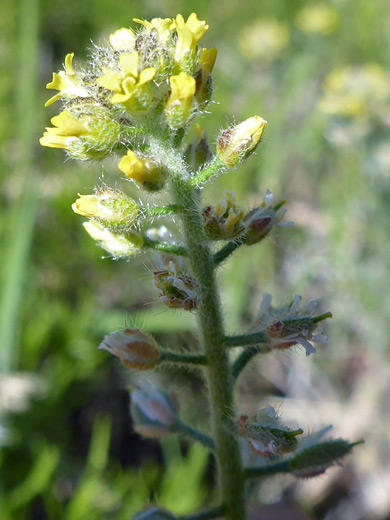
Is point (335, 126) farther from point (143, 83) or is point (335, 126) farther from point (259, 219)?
point (143, 83)

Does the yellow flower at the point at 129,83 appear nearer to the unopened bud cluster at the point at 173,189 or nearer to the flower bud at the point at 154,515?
the unopened bud cluster at the point at 173,189

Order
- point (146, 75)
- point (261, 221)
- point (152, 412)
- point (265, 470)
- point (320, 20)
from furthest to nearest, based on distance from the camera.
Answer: point (320, 20)
point (152, 412)
point (265, 470)
point (261, 221)
point (146, 75)

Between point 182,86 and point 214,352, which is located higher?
point 182,86

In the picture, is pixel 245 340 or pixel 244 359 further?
pixel 244 359

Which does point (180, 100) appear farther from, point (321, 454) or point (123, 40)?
point (321, 454)

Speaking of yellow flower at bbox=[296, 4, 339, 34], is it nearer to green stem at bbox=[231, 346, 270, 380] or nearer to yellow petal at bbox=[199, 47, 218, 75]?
yellow petal at bbox=[199, 47, 218, 75]

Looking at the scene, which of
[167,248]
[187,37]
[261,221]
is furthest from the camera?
[261,221]

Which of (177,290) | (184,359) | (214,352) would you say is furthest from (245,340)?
(177,290)

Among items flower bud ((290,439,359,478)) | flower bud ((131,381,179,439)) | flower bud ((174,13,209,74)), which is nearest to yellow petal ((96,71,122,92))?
flower bud ((174,13,209,74))
